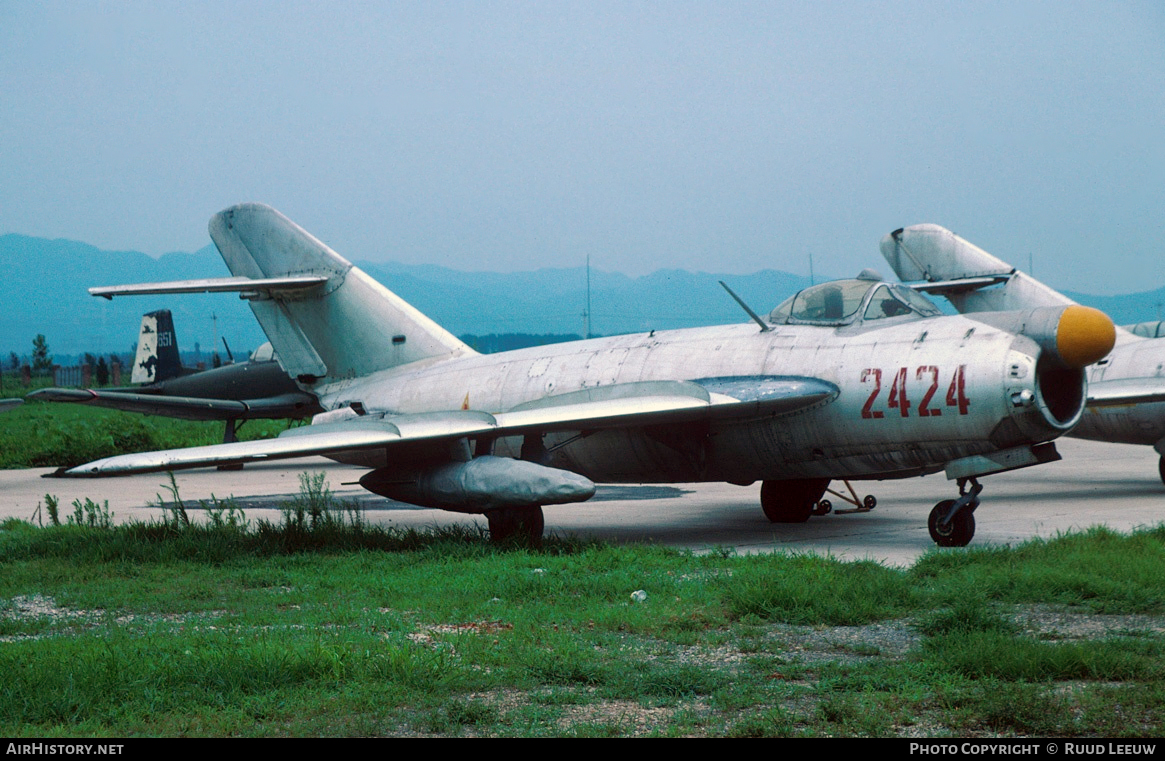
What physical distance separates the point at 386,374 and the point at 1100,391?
8935 mm

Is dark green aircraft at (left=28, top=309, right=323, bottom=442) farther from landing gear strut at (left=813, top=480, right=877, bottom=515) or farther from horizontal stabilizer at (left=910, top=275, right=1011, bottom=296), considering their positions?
landing gear strut at (left=813, top=480, right=877, bottom=515)

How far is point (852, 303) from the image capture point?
439 inches

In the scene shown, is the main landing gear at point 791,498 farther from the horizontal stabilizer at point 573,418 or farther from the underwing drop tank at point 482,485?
the underwing drop tank at point 482,485

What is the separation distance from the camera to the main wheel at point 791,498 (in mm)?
12492

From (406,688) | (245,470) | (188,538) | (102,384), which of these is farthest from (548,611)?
(102,384)

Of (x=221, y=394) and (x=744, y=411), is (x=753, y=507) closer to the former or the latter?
(x=744, y=411)

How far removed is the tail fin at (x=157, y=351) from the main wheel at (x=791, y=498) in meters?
17.3

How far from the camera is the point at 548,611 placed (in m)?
7.00

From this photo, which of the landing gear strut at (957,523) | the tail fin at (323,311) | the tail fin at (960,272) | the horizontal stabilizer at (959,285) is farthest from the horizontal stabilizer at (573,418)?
the tail fin at (960,272)

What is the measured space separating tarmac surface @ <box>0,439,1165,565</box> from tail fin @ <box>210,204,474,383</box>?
164cm

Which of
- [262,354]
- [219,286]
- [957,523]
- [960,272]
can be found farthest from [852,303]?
[262,354]
